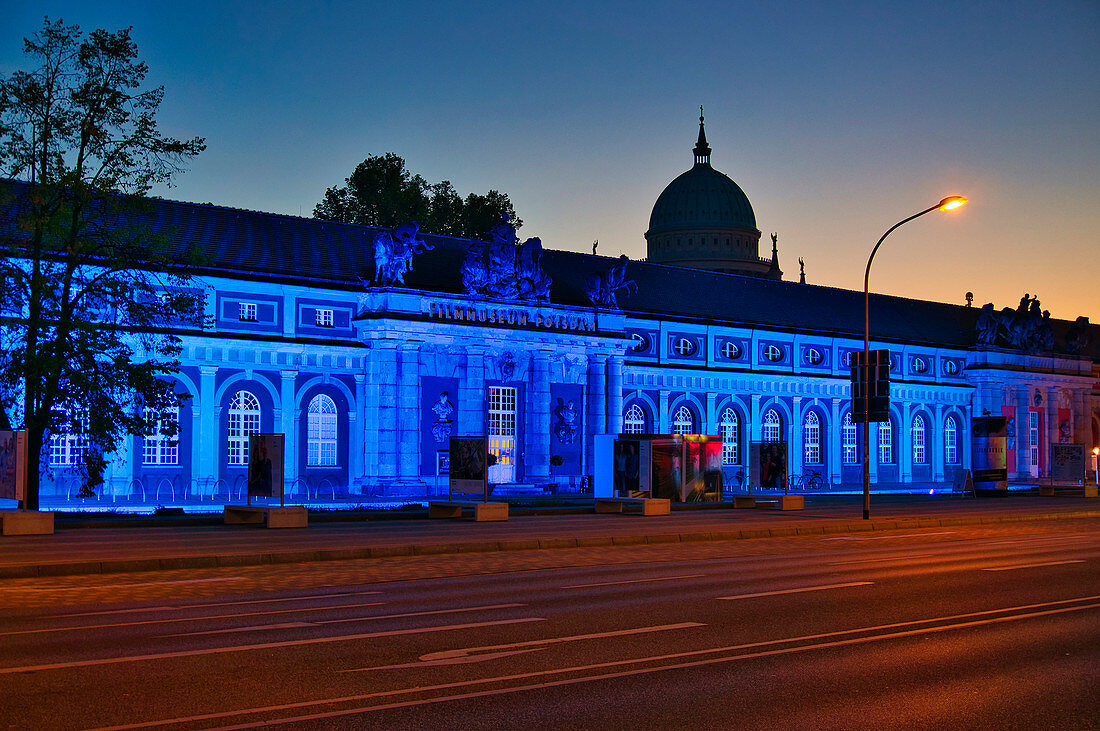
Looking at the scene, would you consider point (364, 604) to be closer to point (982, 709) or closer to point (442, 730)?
point (442, 730)

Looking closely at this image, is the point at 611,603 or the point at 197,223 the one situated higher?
the point at 197,223

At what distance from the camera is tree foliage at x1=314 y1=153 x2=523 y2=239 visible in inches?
3132

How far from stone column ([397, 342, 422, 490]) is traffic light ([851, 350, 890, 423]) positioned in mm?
21994

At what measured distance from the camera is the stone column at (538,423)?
57156 mm

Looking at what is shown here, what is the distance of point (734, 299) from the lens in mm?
72812

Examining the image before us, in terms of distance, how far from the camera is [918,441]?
263ft

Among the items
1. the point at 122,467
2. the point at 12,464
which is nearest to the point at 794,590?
the point at 12,464

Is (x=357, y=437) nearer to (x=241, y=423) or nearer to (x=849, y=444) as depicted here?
(x=241, y=423)

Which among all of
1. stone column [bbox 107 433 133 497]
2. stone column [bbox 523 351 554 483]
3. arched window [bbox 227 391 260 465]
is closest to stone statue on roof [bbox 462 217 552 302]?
stone column [bbox 523 351 554 483]

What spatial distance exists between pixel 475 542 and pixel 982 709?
652 inches

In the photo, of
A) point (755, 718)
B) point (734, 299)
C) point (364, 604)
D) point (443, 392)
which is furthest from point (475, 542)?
point (734, 299)

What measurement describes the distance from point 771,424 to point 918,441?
14.6 m

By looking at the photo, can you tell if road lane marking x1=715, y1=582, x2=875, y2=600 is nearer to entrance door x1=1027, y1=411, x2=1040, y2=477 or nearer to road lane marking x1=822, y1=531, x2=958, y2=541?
road lane marking x1=822, y1=531, x2=958, y2=541

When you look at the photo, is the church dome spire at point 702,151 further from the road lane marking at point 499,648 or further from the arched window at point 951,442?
the road lane marking at point 499,648
